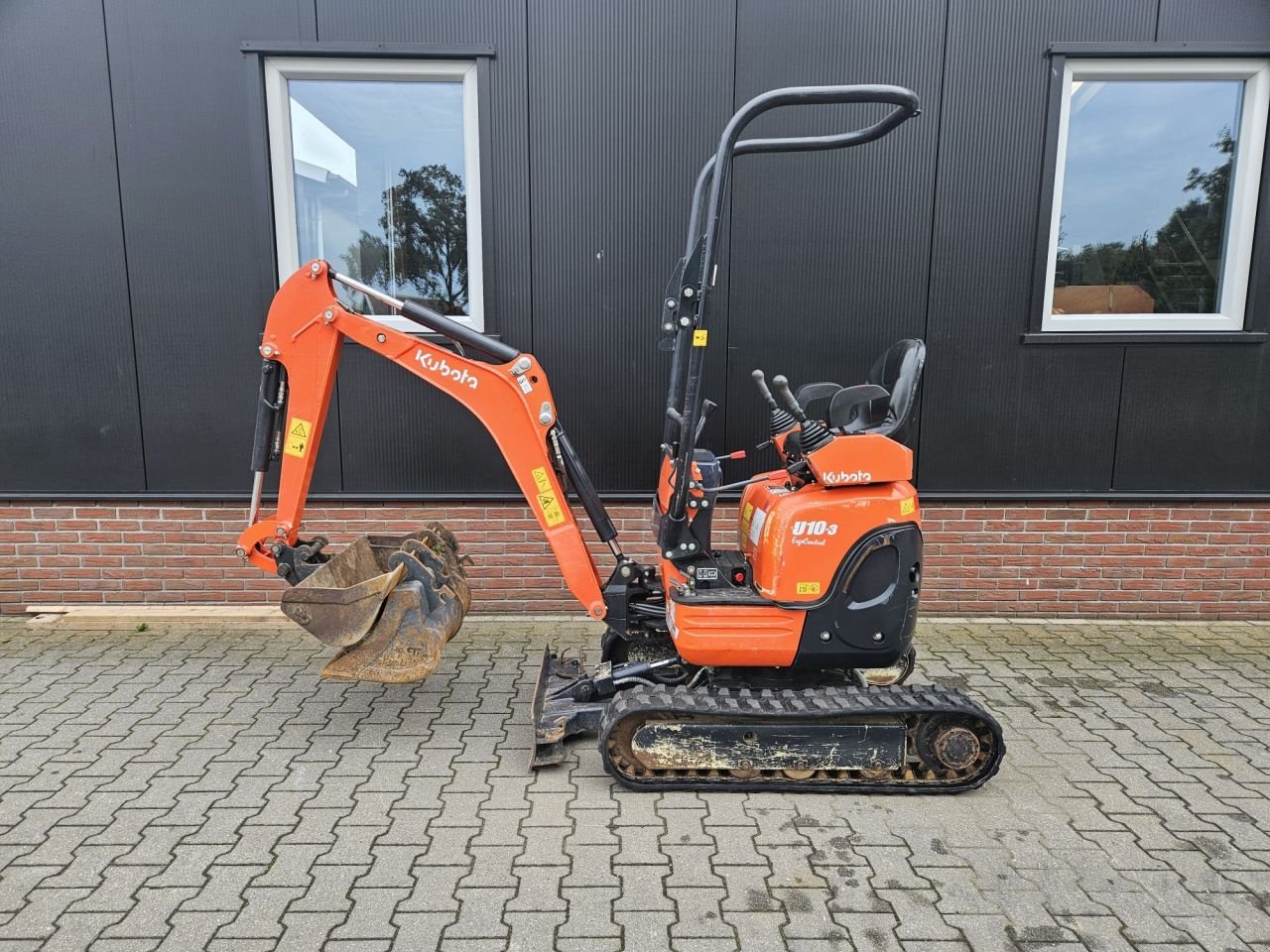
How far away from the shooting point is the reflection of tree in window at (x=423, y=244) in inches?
199

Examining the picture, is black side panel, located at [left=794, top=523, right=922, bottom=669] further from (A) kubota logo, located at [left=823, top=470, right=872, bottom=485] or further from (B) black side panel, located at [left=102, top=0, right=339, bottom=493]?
(B) black side panel, located at [left=102, top=0, right=339, bottom=493]

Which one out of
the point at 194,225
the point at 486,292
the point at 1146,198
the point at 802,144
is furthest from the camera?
the point at 1146,198

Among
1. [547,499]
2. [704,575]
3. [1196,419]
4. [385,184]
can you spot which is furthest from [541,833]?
[1196,419]

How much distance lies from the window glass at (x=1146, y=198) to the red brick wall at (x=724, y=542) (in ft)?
5.14

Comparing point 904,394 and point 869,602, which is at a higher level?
point 904,394

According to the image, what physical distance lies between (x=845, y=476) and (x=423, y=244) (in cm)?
356

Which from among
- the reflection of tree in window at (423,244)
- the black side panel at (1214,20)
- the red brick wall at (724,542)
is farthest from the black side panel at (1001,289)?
the reflection of tree in window at (423,244)

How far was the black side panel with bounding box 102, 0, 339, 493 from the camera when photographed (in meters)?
4.71

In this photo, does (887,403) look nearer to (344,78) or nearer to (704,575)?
(704,575)

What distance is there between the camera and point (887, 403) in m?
3.42

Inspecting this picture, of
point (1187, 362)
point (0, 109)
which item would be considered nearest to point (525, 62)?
point (0, 109)

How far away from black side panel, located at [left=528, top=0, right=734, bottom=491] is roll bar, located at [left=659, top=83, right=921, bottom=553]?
163cm

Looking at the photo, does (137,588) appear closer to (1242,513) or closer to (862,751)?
(862,751)

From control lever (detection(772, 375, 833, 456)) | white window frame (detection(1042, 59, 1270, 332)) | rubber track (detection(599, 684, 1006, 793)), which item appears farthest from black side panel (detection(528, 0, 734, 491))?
white window frame (detection(1042, 59, 1270, 332))
